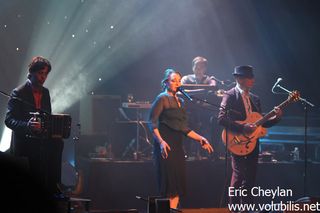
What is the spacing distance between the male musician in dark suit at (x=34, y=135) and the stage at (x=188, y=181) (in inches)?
118

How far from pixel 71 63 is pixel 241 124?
5.84m

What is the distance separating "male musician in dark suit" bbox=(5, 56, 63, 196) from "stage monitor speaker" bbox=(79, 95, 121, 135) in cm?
644

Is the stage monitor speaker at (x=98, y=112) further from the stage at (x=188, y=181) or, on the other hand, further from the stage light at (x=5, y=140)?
the stage at (x=188, y=181)

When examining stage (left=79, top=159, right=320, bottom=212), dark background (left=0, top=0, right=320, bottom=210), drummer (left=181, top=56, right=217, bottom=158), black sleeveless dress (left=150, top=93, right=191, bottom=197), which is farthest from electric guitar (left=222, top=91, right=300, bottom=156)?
dark background (left=0, top=0, right=320, bottom=210)

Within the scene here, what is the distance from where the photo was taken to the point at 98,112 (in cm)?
1291

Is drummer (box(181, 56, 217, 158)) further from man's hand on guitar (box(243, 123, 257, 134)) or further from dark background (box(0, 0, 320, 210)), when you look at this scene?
man's hand on guitar (box(243, 123, 257, 134))

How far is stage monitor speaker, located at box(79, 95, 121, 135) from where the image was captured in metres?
12.9

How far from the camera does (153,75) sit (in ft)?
46.4

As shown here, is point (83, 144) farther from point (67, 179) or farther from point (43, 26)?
point (43, 26)

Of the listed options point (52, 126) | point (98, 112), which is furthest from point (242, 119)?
point (98, 112)

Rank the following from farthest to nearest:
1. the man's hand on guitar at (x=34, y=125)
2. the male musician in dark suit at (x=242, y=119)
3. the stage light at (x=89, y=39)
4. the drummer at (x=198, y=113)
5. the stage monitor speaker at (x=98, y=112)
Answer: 1. the stage monitor speaker at (x=98, y=112)
2. the stage light at (x=89, y=39)
3. the drummer at (x=198, y=113)
4. the male musician in dark suit at (x=242, y=119)
5. the man's hand on guitar at (x=34, y=125)

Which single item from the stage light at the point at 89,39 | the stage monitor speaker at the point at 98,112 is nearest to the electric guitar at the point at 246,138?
the stage monitor speaker at the point at 98,112

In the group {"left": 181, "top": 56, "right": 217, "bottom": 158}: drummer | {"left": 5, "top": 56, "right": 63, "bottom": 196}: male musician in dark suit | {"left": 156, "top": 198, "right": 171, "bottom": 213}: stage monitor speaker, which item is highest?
{"left": 181, "top": 56, "right": 217, "bottom": 158}: drummer

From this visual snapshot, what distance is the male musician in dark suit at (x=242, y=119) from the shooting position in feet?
26.3
